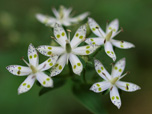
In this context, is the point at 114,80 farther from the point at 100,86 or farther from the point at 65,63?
the point at 65,63

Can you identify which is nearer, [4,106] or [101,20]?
[4,106]

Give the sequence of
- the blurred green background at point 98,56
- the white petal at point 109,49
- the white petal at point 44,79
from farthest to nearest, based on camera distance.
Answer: the blurred green background at point 98,56, the white petal at point 109,49, the white petal at point 44,79

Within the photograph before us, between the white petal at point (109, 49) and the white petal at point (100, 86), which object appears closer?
the white petal at point (100, 86)

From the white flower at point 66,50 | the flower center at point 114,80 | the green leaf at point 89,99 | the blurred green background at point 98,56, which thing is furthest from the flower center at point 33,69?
the blurred green background at point 98,56

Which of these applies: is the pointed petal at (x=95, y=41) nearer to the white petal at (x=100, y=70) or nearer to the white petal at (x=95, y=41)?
the white petal at (x=95, y=41)

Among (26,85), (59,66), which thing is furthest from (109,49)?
(26,85)

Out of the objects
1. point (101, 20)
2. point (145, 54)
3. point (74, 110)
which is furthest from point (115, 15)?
point (74, 110)

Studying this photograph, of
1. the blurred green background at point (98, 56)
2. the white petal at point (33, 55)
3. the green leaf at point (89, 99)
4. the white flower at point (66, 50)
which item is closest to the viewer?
the white flower at point (66, 50)

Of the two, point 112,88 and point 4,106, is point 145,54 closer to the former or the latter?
point 112,88
